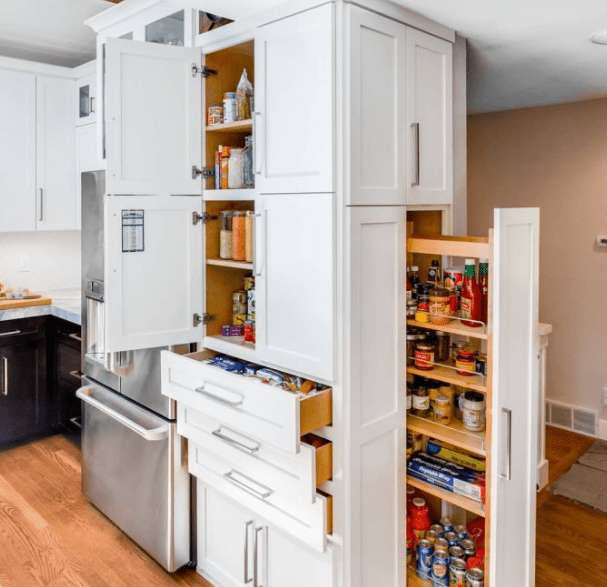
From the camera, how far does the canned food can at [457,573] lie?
1.89 m

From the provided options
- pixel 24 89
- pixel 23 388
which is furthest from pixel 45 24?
pixel 23 388

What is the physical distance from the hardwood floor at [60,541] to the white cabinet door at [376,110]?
68.0 inches

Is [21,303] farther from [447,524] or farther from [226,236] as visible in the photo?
[447,524]

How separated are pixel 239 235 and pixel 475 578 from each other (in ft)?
4.70

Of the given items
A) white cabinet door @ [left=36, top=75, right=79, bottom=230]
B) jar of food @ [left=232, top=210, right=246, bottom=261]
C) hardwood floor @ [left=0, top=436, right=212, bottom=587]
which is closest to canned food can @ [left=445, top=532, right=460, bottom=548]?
hardwood floor @ [left=0, top=436, right=212, bottom=587]

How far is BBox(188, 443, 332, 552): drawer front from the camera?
5.82ft

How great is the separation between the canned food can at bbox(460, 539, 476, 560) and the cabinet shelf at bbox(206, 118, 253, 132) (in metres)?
1.64

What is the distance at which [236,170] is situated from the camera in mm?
2178

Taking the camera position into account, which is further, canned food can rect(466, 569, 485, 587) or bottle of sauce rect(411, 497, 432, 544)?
bottle of sauce rect(411, 497, 432, 544)

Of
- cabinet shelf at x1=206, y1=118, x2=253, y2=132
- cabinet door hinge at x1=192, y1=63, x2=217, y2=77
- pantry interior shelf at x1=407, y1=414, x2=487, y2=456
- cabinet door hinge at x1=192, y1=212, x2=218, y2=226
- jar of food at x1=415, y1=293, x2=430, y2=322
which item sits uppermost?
cabinet door hinge at x1=192, y1=63, x2=217, y2=77

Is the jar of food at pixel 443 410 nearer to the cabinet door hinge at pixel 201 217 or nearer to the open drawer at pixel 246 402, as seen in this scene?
the open drawer at pixel 246 402

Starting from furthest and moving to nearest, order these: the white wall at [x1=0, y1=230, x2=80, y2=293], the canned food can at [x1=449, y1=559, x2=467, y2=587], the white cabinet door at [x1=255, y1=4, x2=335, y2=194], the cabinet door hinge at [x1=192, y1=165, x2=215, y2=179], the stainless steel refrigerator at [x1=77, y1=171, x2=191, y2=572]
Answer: the white wall at [x1=0, y1=230, x2=80, y2=293] < the stainless steel refrigerator at [x1=77, y1=171, x2=191, y2=572] < the cabinet door hinge at [x1=192, y1=165, x2=215, y2=179] < the canned food can at [x1=449, y1=559, x2=467, y2=587] < the white cabinet door at [x1=255, y1=4, x2=335, y2=194]

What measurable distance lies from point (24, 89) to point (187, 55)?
186 centimetres

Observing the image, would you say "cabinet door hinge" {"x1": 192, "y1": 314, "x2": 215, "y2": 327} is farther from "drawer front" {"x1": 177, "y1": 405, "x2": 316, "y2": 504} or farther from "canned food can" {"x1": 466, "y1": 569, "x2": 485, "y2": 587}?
"canned food can" {"x1": 466, "y1": 569, "x2": 485, "y2": 587}
